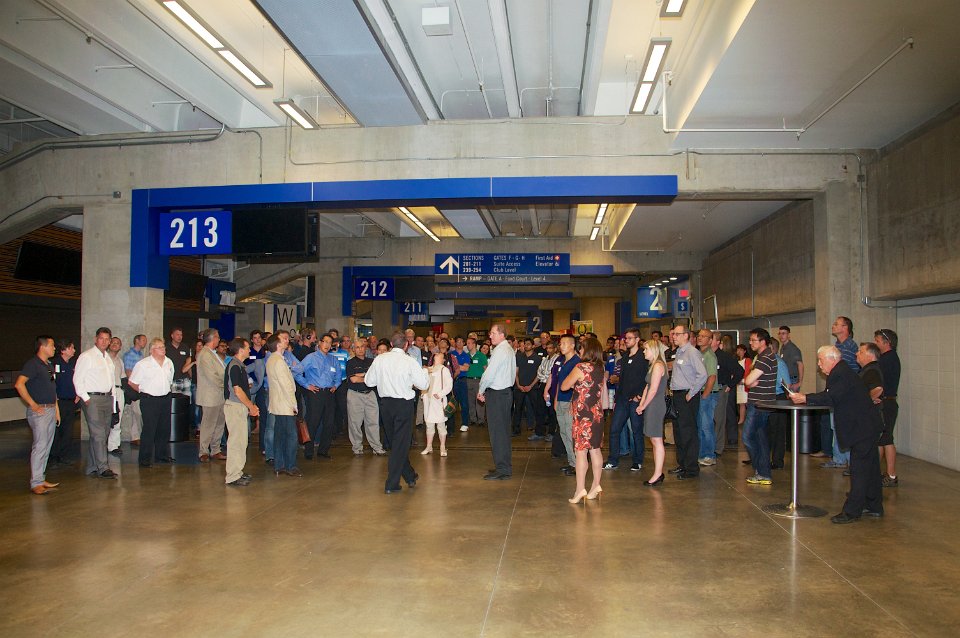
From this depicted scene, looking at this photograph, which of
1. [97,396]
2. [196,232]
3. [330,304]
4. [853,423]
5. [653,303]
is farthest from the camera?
[653,303]

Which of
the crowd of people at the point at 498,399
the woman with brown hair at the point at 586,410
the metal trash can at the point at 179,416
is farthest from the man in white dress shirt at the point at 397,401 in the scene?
the metal trash can at the point at 179,416

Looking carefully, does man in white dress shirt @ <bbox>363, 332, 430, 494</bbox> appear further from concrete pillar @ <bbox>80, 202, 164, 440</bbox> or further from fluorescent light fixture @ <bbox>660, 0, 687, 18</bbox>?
concrete pillar @ <bbox>80, 202, 164, 440</bbox>

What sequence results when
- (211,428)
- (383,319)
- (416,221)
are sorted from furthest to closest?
(383,319) → (416,221) → (211,428)

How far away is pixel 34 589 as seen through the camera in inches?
169

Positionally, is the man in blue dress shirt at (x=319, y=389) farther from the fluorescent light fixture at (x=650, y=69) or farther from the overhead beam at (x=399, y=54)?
the fluorescent light fixture at (x=650, y=69)

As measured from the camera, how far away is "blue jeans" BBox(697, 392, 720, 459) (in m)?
8.98

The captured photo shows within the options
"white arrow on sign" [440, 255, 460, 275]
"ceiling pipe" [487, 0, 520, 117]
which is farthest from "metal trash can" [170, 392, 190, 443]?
"white arrow on sign" [440, 255, 460, 275]

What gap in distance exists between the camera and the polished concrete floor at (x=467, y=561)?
12.5ft

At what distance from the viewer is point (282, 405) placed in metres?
7.84

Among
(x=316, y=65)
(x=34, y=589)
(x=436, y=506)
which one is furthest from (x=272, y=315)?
Result: (x=34, y=589)

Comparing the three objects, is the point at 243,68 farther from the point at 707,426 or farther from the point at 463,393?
the point at 463,393

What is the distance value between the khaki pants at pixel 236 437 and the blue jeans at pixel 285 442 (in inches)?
18.4

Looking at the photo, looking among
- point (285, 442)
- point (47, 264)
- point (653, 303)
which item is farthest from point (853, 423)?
point (653, 303)

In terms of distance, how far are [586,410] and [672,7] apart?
3596 mm
